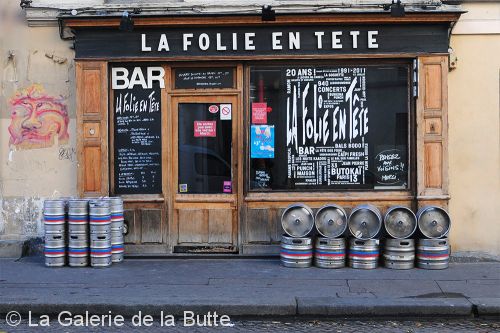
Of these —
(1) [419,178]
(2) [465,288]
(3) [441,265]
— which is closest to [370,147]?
(1) [419,178]

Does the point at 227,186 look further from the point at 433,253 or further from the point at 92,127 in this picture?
the point at 433,253

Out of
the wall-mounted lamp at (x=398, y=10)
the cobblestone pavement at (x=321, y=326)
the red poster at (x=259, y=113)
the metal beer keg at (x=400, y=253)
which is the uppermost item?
the wall-mounted lamp at (x=398, y=10)

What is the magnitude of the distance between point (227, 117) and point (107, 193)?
7.19 ft

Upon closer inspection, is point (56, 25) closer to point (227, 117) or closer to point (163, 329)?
point (227, 117)

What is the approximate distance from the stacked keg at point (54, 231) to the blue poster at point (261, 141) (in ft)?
9.79

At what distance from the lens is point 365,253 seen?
1013 cm

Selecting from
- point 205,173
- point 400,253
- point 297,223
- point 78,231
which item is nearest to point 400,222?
point 400,253

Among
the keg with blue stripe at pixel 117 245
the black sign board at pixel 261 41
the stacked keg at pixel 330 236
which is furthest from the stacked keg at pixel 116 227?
the stacked keg at pixel 330 236

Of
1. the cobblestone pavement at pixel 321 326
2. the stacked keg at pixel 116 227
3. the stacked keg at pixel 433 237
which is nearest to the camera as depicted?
the cobblestone pavement at pixel 321 326

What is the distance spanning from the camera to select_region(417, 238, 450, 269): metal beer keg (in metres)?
10.1

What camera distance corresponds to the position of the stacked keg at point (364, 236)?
10.1 meters

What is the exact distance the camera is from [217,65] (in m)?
11.0

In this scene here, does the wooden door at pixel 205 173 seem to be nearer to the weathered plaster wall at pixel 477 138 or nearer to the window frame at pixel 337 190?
the window frame at pixel 337 190

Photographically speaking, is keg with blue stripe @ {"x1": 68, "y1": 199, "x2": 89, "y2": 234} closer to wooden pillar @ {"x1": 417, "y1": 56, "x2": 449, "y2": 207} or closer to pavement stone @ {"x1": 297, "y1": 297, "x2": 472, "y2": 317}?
pavement stone @ {"x1": 297, "y1": 297, "x2": 472, "y2": 317}
